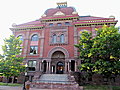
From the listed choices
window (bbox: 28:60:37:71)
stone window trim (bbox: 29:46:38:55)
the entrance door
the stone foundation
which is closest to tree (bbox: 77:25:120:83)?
the stone foundation

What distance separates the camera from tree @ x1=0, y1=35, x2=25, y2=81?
1866 centimetres

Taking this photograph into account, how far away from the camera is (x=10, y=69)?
18750 millimetres

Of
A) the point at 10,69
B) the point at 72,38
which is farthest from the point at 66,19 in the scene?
the point at 10,69

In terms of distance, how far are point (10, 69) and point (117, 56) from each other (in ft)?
58.0

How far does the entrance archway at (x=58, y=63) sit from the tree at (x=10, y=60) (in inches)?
279

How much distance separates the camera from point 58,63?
25281 mm

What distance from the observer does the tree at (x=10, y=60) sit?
18.7m

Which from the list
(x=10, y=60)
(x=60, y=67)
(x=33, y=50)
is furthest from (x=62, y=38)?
(x=10, y=60)

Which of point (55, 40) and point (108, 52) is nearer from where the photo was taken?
point (108, 52)

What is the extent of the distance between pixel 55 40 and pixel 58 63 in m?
5.53

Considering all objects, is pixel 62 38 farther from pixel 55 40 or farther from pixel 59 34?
pixel 55 40

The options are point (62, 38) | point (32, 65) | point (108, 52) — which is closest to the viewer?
point (108, 52)

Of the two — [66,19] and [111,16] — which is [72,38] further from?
[111,16]

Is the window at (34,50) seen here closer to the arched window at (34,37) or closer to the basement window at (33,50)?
the basement window at (33,50)
